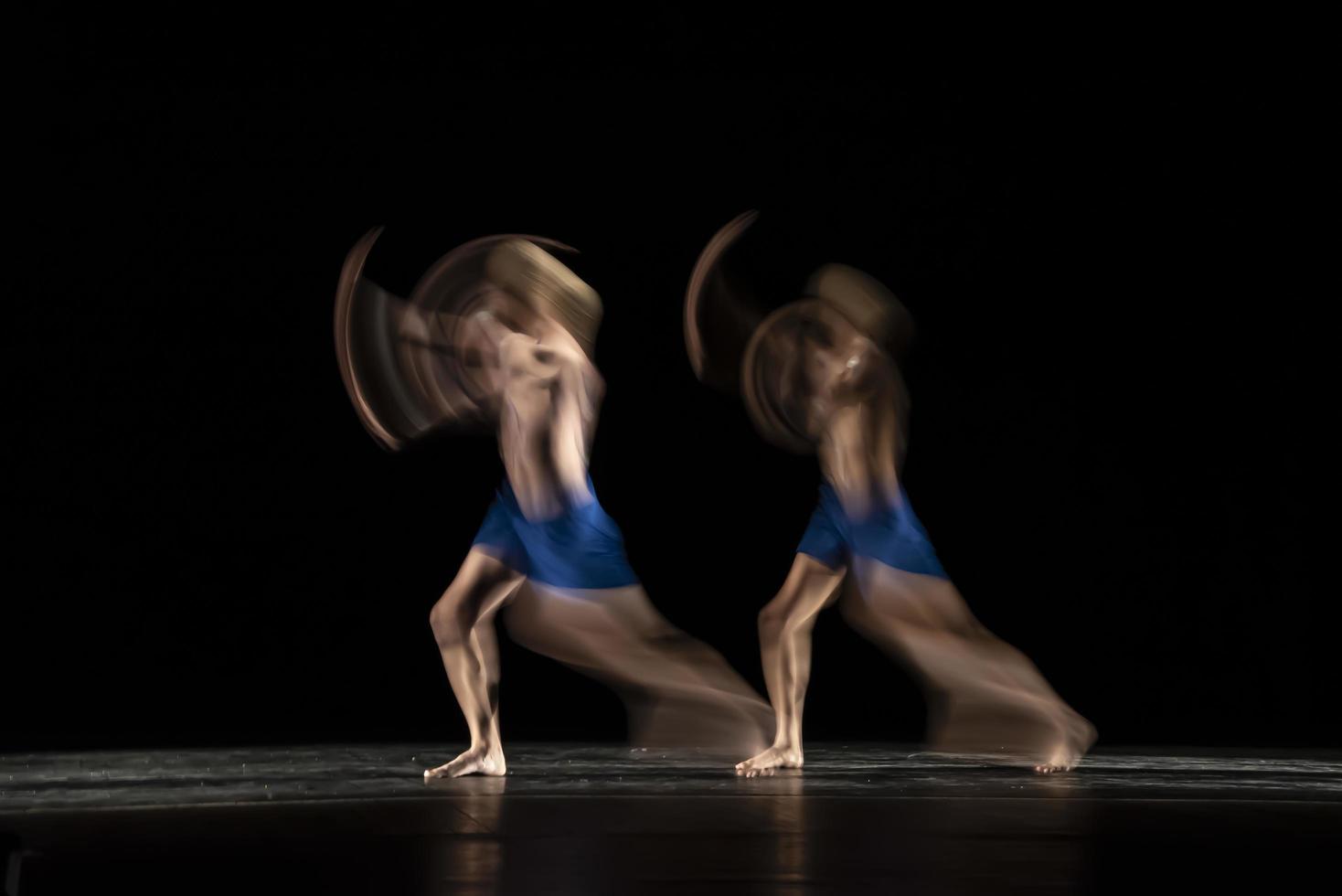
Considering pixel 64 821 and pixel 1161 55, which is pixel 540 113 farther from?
pixel 64 821

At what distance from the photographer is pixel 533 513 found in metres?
5.66

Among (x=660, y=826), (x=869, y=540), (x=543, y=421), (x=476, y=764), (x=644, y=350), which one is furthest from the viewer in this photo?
(x=644, y=350)

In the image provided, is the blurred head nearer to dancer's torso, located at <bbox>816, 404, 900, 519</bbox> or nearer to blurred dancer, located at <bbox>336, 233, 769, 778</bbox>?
blurred dancer, located at <bbox>336, 233, 769, 778</bbox>

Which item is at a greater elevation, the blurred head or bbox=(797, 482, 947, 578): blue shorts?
the blurred head

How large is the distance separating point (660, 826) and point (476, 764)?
1504 mm

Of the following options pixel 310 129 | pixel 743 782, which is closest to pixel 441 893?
pixel 743 782

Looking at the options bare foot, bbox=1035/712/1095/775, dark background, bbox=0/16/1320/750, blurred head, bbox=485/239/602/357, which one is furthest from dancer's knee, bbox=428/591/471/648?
dark background, bbox=0/16/1320/750

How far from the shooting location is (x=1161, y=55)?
26.0ft

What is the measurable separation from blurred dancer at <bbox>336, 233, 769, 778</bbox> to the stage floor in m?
0.24

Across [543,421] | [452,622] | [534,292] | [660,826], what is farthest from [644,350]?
[660,826]

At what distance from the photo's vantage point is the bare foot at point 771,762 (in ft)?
18.4

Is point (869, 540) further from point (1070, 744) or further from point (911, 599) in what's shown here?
point (1070, 744)

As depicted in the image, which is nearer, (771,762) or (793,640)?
(771,762)

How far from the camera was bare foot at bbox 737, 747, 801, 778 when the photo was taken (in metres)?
5.60
